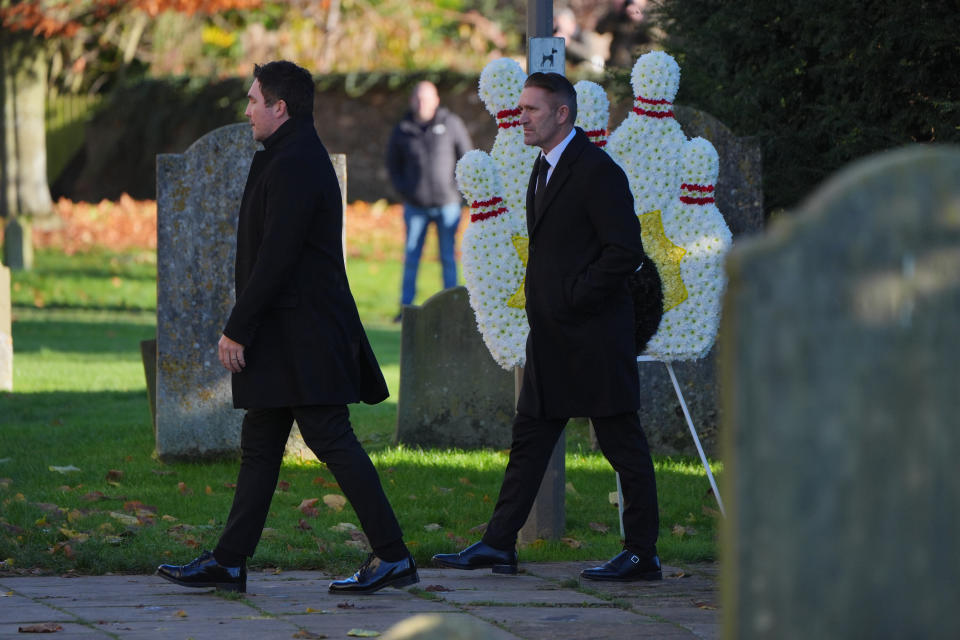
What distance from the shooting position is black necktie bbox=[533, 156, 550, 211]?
5.50 metres

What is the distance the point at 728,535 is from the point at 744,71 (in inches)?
261

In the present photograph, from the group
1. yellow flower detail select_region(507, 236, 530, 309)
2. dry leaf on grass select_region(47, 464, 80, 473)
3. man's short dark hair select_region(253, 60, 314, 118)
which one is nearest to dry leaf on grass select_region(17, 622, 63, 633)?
man's short dark hair select_region(253, 60, 314, 118)

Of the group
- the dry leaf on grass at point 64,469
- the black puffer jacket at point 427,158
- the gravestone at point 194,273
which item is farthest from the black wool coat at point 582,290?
the black puffer jacket at point 427,158

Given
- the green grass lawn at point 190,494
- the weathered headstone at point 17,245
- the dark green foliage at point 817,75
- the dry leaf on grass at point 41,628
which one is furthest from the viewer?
the weathered headstone at point 17,245

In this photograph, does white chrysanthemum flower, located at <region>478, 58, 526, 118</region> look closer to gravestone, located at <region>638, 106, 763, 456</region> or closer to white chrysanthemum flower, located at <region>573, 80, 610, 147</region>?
white chrysanthemum flower, located at <region>573, 80, 610, 147</region>

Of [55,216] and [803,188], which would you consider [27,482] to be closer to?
[803,188]

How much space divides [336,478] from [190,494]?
6.98 ft

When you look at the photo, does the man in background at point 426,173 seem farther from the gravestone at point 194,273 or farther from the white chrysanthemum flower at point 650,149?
the white chrysanthemum flower at point 650,149

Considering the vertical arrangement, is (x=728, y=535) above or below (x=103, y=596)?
above

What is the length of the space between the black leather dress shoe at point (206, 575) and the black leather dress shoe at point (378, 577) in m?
0.35

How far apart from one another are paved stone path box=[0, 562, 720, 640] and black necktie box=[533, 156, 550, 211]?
58.4 inches

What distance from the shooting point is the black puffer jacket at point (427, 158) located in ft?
48.1

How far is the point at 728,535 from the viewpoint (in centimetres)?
178

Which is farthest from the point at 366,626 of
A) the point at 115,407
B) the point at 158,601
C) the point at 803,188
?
the point at 115,407
